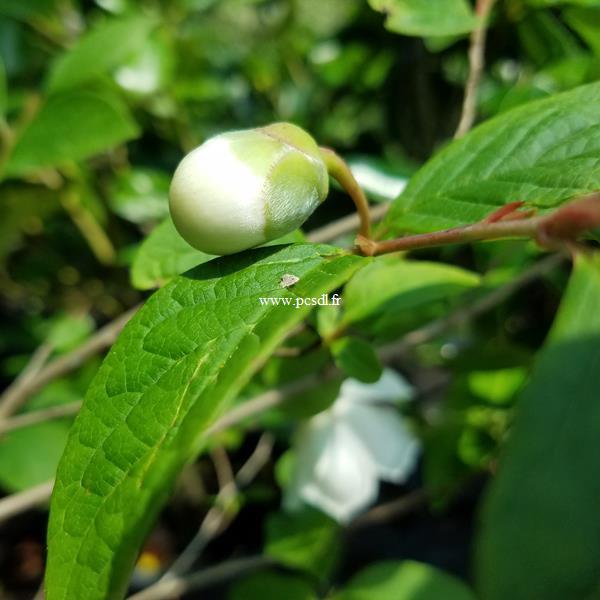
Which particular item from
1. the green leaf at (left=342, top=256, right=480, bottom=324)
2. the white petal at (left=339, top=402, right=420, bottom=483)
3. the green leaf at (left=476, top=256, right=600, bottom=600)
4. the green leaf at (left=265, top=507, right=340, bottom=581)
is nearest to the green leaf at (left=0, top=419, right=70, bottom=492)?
the green leaf at (left=265, top=507, right=340, bottom=581)

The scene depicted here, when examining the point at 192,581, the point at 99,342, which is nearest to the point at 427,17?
the point at 99,342

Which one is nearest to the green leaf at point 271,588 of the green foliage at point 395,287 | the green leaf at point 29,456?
the green leaf at point 29,456

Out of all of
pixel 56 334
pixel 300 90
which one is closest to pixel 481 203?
pixel 56 334

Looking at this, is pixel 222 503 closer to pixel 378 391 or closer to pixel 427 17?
pixel 378 391

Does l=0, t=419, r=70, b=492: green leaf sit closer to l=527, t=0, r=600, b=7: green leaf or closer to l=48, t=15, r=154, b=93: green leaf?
l=48, t=15, r=154, b=93: green leaf

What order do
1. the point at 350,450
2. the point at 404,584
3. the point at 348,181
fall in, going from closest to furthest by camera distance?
the point at 348,181 → the point at 404,584 → the point at 350,450

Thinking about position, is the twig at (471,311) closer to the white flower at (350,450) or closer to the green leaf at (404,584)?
the white flower at (350,450)
